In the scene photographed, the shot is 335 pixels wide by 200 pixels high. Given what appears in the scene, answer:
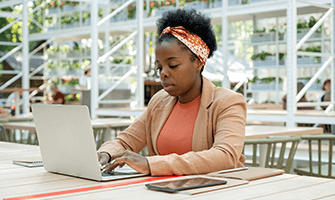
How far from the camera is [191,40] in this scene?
178 cm

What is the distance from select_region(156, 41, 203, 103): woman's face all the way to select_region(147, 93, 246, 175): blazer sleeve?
0.51 feet

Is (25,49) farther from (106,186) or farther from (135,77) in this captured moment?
(106,186)

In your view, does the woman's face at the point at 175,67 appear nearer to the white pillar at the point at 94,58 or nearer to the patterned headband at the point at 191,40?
the patterned headband at the point at 191,40

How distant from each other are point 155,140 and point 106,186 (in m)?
0.59

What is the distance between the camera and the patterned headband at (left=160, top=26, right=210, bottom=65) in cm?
175

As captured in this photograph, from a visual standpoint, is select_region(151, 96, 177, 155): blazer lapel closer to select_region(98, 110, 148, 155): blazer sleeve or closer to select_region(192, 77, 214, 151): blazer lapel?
select_region(98, 110, 148, 155): blazer sleeve

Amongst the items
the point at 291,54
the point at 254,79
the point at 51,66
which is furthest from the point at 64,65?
the point at 291,54

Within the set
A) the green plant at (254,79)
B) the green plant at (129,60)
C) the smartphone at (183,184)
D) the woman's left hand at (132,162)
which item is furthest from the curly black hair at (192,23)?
the green plant at (129,60)

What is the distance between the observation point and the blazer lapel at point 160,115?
1880mm

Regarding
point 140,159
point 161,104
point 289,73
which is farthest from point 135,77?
point 140,159

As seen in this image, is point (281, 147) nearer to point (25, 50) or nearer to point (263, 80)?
point (263, 80)

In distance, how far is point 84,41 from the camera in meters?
14.3

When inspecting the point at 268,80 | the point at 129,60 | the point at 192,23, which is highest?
the point at 192,23

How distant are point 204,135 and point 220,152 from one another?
0.61 feet
